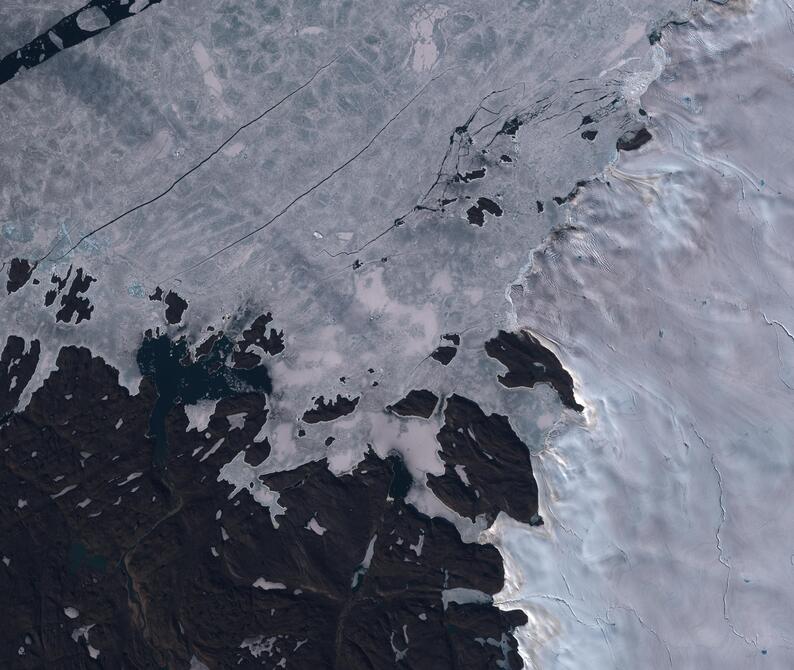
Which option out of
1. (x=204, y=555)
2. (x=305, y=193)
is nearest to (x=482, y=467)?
(x=204, y=555)

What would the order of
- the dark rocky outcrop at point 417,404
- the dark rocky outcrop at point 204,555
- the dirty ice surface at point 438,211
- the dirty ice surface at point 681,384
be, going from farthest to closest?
the dark rocky outcrop at point 417,404, the dark rocky outcrop at point 204,555, the dirty ice surface at point 438,211, the dirty ice surface at point 681,384

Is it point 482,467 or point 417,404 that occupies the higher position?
point 417,404

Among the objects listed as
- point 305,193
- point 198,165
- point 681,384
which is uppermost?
point 198,165

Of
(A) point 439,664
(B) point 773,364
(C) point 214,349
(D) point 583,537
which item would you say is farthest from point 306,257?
(B) point 773,364

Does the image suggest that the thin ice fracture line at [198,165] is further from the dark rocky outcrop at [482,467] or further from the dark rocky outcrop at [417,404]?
the dark rocky outcrop at [482,467]

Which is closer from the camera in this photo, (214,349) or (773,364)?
(773,364)

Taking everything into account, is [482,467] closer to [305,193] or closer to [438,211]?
[438,211]

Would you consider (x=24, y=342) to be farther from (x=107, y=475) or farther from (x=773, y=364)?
(x=773, y=364)

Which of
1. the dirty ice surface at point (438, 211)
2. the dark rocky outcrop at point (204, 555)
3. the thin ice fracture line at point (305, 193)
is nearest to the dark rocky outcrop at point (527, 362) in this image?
the dirty ice surface at point (438, 211)
